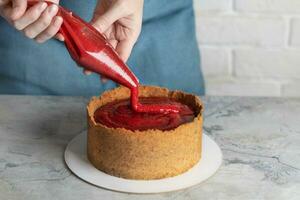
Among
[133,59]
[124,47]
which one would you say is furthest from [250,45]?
[124,47]

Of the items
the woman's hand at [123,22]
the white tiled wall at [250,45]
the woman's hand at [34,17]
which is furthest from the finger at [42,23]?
the white tiled wall at [250,45]

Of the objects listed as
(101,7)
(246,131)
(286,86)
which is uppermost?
(101,7)

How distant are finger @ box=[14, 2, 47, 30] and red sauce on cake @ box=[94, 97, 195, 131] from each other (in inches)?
6.1

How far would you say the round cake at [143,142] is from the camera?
0.77 m

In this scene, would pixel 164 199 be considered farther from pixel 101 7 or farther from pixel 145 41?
pixel 145 41

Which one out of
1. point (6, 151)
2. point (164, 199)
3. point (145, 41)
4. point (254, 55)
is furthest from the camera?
point (254, 55)

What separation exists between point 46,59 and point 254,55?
479 millimetres

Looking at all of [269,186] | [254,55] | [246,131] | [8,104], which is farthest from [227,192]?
[254,55]

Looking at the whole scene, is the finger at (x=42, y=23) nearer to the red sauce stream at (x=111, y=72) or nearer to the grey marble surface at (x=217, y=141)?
the red sauce stream at (x=111, y=72)

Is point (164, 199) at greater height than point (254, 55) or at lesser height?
greater

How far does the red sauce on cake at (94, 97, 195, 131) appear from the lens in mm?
797

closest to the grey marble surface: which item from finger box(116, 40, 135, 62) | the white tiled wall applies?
finger box(116, 40, 135, 62)

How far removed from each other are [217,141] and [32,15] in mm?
316

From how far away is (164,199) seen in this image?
2.44 ft
